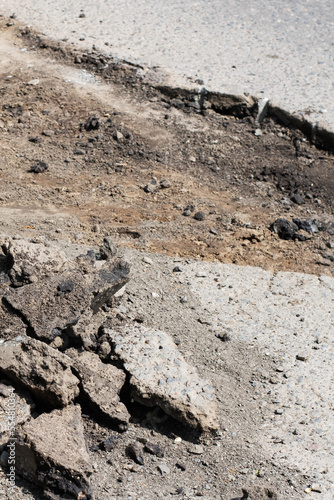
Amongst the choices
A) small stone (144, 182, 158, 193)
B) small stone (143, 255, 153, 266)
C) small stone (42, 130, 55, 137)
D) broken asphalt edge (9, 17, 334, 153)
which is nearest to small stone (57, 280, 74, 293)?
small stone (143, 255, 153, 266)

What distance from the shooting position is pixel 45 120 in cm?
679

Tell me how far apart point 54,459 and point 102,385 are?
1.99 ft

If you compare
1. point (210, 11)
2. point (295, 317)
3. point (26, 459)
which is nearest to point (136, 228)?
point (295, 317)

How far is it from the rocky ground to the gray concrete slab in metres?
0.39

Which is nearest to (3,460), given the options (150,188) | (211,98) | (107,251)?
(107,251)

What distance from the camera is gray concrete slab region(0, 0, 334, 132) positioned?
724 cm

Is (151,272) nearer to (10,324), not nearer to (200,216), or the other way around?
(200,216)

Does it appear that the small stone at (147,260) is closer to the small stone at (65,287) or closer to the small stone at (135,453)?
the small stone at (65,287)

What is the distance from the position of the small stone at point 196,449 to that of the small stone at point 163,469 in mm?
197

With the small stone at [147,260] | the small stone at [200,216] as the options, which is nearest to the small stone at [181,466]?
the small stone at [147,260]

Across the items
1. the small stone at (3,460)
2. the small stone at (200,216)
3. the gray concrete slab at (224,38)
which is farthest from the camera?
the gray concrete slab at (224,38)

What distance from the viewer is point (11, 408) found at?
10.4ft

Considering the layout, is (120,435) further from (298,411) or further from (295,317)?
(295,317)

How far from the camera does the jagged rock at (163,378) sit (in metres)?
3.39
